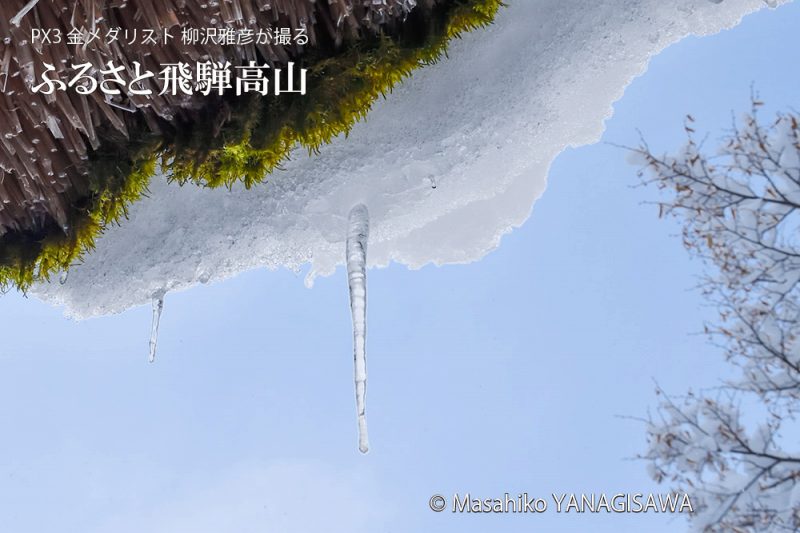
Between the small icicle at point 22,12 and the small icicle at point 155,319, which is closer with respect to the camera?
the small icicle at point 22,12

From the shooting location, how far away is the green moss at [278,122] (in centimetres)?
159

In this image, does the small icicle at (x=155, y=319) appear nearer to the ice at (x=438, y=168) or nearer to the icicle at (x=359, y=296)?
the ice at (x=438, y=168)

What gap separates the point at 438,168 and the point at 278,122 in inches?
19.6

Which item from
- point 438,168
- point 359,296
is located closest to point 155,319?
point 359,296

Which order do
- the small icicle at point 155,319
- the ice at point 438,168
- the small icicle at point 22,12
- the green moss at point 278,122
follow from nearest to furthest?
the small icicle at point 22,12 < the green moss at point 278,122 < the ice at point 438,168 < the small icicle at point 155,319

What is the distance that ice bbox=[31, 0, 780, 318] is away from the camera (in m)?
1.76

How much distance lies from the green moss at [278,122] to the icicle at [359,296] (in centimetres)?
27

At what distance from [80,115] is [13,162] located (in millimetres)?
225

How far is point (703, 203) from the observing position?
2318mm

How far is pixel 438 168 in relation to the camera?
6.09 feet

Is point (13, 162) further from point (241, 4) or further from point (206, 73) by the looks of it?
point (241, 4)

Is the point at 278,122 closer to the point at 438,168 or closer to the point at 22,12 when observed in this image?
the point at 438,168

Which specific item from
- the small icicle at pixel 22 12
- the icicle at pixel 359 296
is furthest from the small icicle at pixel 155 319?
the small icicle at pixel 22 12

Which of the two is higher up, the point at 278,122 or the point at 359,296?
the point at 278,122
